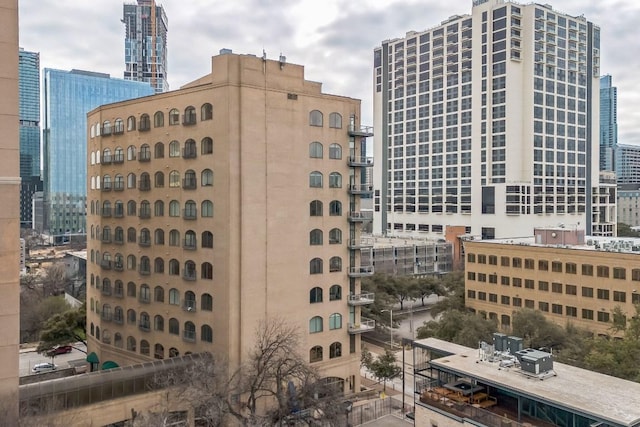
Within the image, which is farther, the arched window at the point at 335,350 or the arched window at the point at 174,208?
the arched window at the point at 335,350

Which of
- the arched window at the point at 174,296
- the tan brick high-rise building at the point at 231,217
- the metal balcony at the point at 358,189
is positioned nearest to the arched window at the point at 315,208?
the tan brick high-rise building at the point at 231,217

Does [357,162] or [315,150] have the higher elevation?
[315,150]

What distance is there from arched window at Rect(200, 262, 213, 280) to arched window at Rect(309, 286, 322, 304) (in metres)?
9.14

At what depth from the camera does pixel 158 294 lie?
1913 inches

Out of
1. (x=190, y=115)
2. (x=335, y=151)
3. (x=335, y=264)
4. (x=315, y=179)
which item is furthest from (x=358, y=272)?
(x=190, y=115)

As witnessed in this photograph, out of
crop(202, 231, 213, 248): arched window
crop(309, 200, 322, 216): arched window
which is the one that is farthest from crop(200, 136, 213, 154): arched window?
crop(309, 200, 322, 216): arched window

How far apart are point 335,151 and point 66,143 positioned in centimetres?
17017

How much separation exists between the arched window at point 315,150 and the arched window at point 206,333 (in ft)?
57.5

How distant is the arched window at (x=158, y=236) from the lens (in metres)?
48.4

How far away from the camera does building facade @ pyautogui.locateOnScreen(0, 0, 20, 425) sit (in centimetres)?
2206

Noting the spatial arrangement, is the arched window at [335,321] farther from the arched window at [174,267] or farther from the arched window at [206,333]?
the arched window at [174,267]

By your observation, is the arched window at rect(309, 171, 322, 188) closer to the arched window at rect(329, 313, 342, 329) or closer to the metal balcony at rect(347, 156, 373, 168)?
the metal balcony at rect(347, 156, 373, 168)

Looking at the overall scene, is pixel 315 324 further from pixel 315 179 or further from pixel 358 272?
pixel 315 179

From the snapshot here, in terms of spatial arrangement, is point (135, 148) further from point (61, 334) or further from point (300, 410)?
point (300, 410)
